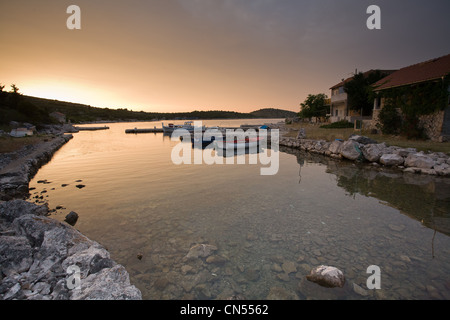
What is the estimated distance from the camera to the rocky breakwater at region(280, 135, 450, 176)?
1356 cm

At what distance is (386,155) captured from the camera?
16.1 metres

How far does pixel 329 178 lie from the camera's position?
45.3ft

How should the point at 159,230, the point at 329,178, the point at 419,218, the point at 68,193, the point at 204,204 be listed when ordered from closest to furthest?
the point at 159,230, the point at 419,218, the point at 204,204, the point at 68,193, the point at 329,178

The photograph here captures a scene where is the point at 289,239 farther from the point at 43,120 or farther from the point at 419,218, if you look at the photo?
the point at 43,120

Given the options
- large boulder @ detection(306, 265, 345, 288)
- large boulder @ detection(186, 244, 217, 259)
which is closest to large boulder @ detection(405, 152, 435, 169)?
large boulder @ detection(306, 265, 345, 288)

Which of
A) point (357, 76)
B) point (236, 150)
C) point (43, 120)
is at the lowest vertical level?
point (236, 150)

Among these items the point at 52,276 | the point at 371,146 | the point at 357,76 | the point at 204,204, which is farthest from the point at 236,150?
the point at 357,76

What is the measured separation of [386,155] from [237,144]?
14.9 metres

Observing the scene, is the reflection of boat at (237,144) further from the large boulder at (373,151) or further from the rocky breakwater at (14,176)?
the rocky breakwater at (14,176)

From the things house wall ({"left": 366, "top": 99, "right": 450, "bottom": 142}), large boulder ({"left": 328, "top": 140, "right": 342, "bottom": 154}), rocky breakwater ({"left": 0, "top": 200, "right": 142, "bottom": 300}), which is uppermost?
house wall ({"left": 366, "top": 99, "right": 450, "bottom": 142})

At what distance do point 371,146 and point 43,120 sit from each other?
6322 cm

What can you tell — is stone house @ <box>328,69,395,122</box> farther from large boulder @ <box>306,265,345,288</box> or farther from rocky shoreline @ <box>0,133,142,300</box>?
rocky shoreline @ <box>0,133,142,300</box>

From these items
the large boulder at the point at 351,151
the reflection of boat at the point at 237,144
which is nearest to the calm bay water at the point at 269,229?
the large boulder at the point at 351,151

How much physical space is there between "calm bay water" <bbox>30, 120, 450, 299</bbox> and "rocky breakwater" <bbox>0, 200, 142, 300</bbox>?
750 millimetres
